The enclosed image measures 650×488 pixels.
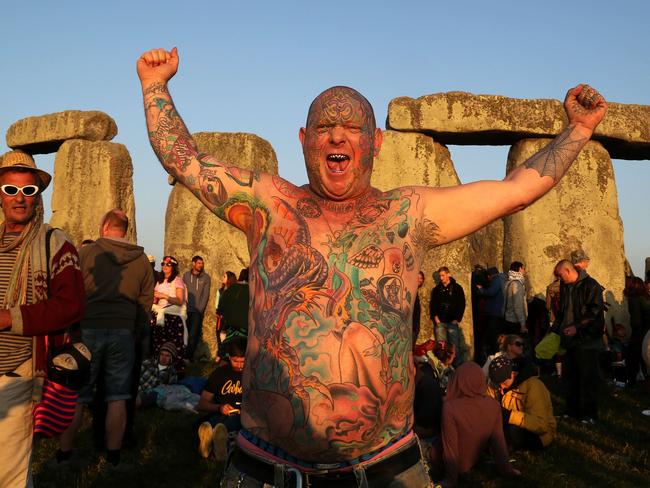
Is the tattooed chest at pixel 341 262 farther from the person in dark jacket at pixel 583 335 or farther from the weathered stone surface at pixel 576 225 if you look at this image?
the weathered stone surface at pixel 576 225

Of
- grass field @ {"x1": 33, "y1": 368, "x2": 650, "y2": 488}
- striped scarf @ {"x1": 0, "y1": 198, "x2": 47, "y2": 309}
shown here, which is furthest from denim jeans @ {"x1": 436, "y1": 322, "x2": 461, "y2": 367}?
striped scarf @ {"x1": 0, "y1": 198, "x2": 47, "y2": 309}

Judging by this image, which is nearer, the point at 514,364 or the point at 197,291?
the point at 514,364

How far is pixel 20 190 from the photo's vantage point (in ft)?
11.3

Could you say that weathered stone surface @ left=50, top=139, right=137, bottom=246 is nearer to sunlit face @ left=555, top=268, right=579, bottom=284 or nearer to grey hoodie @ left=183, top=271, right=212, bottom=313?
grey hoodie @ left=183, top=271, right=212, bottom=313

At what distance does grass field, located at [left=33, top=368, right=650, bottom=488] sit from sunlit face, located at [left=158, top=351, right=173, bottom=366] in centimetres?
108

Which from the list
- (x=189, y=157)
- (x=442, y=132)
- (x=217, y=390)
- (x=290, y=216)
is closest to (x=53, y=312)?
(x=189, y=157)

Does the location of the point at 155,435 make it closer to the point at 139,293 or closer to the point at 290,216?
the point at 139,293

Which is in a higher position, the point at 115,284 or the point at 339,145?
the point at 339,145

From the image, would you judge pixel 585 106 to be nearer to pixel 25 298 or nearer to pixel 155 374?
pixel 25 298

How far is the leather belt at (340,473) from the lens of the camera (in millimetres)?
2273

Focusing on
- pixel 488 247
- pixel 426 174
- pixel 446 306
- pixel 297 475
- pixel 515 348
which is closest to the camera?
pixel 297 475

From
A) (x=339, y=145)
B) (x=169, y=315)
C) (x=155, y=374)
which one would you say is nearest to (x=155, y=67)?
(x=339, y=145)

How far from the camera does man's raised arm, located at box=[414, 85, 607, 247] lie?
8.29ft

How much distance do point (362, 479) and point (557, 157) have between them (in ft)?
4.19
